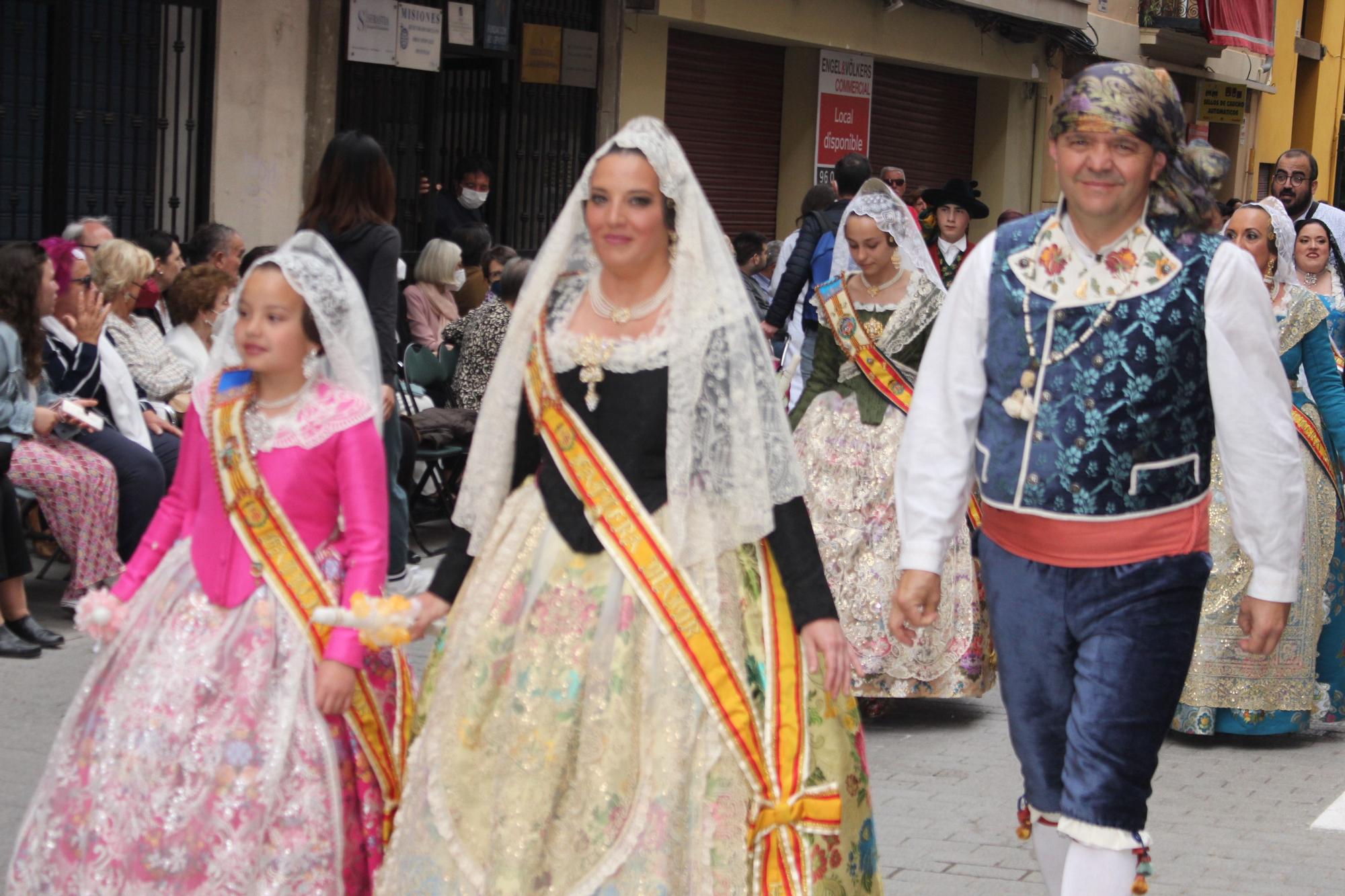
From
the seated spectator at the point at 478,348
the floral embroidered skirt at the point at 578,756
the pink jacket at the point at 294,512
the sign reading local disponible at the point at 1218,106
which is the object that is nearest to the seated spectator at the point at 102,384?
the seated spectator at the point at 478,348

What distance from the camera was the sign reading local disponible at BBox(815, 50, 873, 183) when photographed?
18.9m

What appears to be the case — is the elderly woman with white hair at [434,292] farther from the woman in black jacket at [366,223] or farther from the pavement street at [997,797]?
the woman in black jacket at [366,223]

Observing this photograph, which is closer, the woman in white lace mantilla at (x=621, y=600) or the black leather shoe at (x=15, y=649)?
the woman in white lace mantilla at (x=621, y=600)

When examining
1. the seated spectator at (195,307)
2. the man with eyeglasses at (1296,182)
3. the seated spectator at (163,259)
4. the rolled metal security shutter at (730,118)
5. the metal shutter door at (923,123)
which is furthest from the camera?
the metal shutter door at (923,123)

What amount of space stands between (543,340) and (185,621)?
3.24 feet

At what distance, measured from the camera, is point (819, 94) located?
61.7ft

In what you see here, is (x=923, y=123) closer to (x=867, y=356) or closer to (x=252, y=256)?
(x=252, y=256)

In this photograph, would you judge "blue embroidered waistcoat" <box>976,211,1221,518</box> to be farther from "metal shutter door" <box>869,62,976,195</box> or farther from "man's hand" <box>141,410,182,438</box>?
"metal shutter door" <box>869,62,976,195</box>

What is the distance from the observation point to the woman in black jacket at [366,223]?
689cm

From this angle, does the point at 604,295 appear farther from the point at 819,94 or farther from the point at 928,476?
the point at 819,94

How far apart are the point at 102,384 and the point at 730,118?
10.8 m

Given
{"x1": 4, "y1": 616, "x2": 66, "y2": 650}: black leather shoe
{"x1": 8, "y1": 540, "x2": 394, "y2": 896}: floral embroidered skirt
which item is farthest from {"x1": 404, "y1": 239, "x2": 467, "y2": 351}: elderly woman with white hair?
{"x1": 8, "y1": 540, "x2": 394, "y2": 896}: floral embroidered skirt

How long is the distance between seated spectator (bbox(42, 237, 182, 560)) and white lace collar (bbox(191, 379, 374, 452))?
386 centimetres

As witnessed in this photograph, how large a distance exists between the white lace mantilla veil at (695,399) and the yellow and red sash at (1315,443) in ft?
11.9
